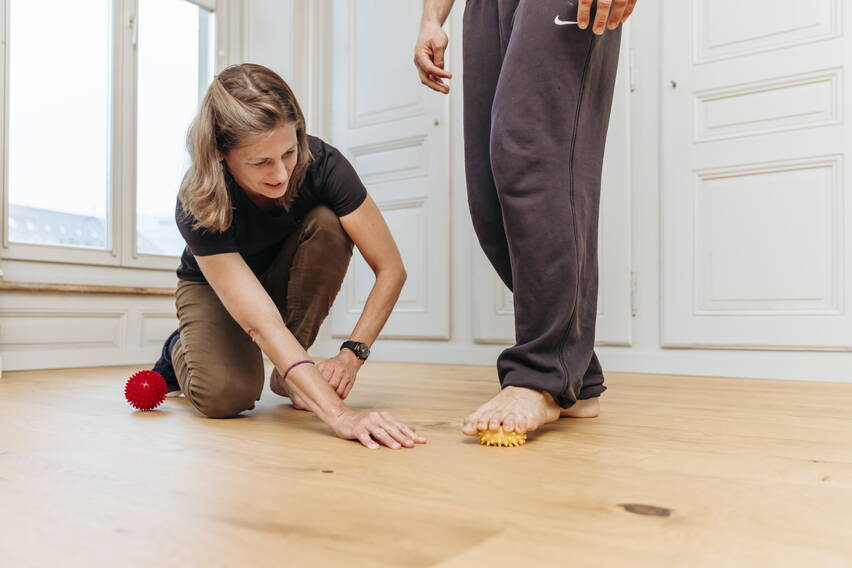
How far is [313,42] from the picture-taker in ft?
11.7

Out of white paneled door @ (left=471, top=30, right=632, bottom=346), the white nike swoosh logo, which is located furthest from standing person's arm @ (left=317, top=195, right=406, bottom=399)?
white paneled door @ (left=471, top=30, right=632, bottom=346)

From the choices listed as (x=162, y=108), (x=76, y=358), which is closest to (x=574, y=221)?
(x=76, y=358)

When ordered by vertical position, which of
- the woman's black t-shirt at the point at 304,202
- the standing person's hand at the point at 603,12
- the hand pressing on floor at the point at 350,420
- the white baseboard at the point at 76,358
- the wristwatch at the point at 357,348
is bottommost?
the white baseboard at the point at 76,358

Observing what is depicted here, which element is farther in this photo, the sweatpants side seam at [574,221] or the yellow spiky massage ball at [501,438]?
the sweatpants side seam at [574,221]

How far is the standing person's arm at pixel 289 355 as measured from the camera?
3.45 feet

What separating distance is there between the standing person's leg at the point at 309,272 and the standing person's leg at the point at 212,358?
4.8 inches

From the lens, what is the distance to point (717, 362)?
244 cm

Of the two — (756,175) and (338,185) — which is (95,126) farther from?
(756,175)

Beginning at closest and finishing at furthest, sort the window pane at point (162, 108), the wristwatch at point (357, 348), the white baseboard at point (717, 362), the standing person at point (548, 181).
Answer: the standing person at point (548, 181)
the wristwatch at point (357, 348)
the white baseboard at point (717, 362)
the window pane at point (162, 108)

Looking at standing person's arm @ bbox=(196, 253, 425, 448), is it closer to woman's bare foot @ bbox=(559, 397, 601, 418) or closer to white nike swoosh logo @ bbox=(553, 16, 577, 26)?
woman's bare foot @ bbox=(559, 397, 601, 418)

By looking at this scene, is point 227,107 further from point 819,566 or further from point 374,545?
point 819,566

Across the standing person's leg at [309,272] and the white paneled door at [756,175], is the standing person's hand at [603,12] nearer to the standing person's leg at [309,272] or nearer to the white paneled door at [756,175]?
the standing person's leg at [309,272]

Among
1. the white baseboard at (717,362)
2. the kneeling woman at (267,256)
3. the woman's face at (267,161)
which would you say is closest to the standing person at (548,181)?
the kneeling woman at (267,256)

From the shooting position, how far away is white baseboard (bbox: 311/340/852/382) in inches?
88.4
